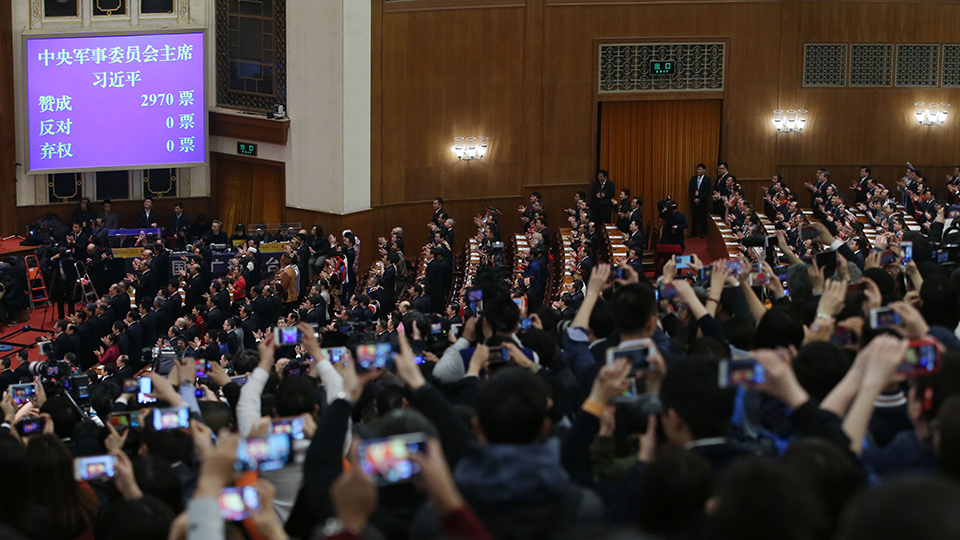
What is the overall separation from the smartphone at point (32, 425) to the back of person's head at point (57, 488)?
65.1 inches

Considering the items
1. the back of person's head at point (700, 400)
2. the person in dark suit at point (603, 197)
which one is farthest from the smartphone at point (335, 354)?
the person in dark suit at point (603, 197)

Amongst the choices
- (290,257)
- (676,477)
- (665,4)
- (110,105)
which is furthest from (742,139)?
(676,477)

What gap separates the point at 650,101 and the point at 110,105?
377 inches

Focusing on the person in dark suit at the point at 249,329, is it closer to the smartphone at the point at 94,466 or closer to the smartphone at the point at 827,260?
the smartphone at the point at 827,260

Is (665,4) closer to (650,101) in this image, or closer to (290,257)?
(650,101)

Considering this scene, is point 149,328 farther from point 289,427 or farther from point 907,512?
point 907,512

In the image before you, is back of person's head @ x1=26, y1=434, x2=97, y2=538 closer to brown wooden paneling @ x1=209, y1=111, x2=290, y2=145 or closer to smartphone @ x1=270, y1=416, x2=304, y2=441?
smartphone @ x1=270, y1=416, x2=304, y2=441

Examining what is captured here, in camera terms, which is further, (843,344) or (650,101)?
(650,101)

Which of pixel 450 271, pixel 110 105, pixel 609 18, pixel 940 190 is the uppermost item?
pixel 609 18

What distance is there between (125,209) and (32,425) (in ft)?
53.3

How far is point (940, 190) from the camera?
20.7 metres

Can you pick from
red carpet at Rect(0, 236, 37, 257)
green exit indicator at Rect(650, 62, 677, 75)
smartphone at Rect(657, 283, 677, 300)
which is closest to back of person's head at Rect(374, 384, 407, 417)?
smartphone at Rect(657, 283, 677, 300)

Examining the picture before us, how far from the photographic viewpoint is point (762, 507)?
2.32 meters

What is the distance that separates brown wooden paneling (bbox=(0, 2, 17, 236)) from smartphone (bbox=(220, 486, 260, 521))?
18.6 m
